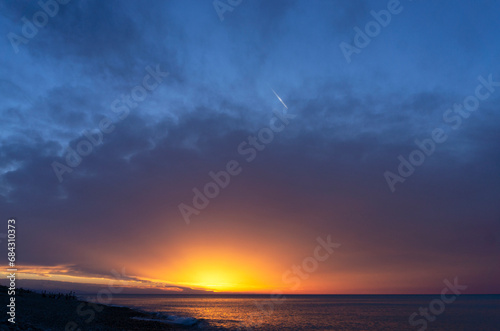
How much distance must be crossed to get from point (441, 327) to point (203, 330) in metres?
40.3

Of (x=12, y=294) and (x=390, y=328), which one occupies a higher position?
(x=12, y=294)

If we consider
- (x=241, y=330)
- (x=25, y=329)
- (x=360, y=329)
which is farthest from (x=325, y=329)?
(x=25, y=329)

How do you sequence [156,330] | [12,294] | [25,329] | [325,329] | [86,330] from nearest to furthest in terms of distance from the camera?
[25,329] → [86,330] → [156,330] → [325,329] → [12,294]

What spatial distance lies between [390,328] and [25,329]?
177 feet

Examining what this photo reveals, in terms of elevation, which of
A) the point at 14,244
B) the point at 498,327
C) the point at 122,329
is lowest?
the point at 498,327

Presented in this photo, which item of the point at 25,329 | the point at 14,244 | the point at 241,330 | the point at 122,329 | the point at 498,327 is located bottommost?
the point at 498,327

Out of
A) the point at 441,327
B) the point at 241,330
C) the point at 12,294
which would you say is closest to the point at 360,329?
the point at 441,327

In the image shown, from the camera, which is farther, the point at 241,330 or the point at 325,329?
the point at 325,329

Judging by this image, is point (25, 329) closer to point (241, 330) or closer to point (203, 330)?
point (203, 330)

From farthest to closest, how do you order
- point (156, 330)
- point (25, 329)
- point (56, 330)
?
1. point (156, 330)
2. point (56, 330)
3. point (25, 329)

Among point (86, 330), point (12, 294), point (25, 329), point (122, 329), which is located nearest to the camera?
point (25, 329)

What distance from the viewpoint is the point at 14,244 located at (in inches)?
963

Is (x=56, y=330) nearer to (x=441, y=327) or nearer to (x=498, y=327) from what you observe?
(x=441, y=327)

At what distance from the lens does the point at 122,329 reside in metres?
36.2
